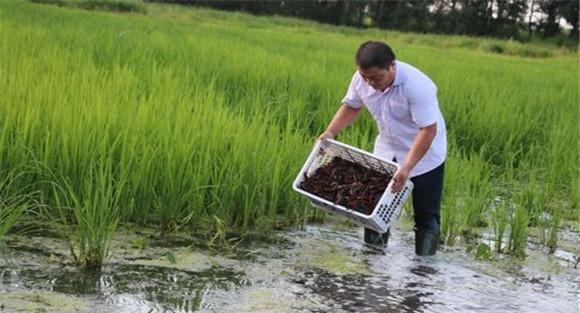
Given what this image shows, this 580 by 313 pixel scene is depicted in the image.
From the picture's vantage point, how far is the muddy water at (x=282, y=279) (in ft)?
6.66

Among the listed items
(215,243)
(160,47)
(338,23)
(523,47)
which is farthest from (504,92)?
(338,23)

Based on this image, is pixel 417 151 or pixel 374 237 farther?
pixel 374 237

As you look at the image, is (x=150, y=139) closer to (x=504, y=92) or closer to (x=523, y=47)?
(x=504, y=92)

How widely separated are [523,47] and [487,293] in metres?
22.0

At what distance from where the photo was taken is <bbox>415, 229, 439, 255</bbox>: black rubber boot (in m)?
2.76

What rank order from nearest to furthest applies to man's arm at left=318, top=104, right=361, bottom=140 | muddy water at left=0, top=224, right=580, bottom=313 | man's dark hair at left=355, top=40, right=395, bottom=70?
muddy water at left=0, top=224, right=580, bottom=313 < man's dark hair at left=355, top=40, right=395, bottom=70 < man's arm at left=318, top=104, right=361, bottom=140

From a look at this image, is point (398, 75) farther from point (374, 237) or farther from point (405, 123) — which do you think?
point (374, 237)

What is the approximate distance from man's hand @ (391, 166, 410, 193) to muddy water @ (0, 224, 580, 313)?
306mm

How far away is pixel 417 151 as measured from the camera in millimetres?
2484

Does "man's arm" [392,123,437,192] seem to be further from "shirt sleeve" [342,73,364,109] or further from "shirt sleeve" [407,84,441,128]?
"shirt sleeve" [342,73,364,109]

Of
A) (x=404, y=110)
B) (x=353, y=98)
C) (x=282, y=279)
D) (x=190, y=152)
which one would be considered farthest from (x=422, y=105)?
(x=190, y=152)

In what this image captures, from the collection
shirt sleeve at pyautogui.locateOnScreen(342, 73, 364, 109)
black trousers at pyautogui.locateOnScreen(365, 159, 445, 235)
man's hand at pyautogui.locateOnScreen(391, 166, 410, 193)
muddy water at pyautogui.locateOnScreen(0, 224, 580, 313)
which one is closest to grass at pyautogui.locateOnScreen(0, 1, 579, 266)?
muddy water at pyautogui.locateOnScreen(0, 224, 580, 313)

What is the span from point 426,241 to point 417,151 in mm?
453

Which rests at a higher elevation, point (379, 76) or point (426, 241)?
point (379, 76)
